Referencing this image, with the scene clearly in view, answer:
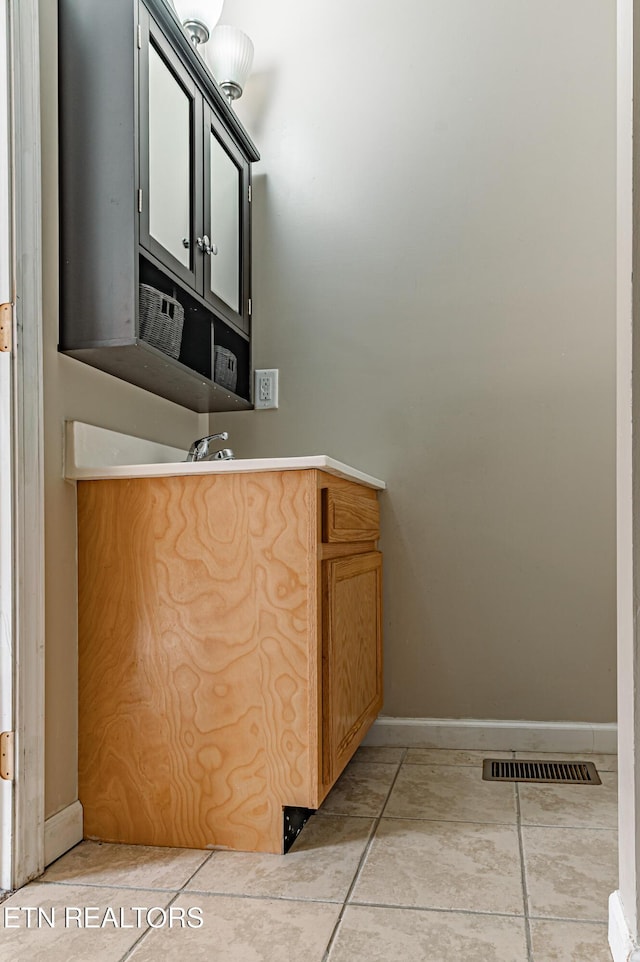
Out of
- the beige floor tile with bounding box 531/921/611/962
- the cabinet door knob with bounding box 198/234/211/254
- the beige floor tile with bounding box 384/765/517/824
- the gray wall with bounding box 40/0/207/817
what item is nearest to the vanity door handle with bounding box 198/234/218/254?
the cabinet door knob with bounding box 198/234/211/254

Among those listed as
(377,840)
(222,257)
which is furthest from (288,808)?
(222,257)

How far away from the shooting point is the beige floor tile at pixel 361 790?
1871mm

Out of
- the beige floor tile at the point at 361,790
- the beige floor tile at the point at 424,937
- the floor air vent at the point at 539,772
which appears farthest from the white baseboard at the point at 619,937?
the floor air vent at the point at 539,772

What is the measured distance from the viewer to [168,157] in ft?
6.20

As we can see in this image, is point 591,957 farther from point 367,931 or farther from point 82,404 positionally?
point 82,404

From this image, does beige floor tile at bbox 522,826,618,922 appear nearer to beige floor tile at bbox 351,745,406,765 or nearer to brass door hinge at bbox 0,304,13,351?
beige floor tile at bbox 351,745,406,765

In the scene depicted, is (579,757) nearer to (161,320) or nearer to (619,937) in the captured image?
(619,937)

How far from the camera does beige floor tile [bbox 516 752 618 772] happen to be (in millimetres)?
2193

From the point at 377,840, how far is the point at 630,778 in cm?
70

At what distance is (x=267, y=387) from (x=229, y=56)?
1.01 m

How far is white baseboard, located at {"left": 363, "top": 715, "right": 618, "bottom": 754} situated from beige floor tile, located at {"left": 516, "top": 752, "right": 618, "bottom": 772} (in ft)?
0.04

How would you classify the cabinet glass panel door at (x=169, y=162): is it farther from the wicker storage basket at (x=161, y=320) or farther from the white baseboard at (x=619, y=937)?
the white baseboard at (x=619, y=937)

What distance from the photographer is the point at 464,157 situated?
2.44 meters

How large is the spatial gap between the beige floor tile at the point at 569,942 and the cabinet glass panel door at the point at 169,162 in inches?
61.0
